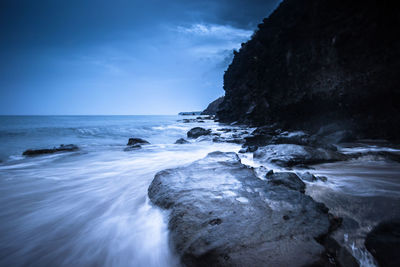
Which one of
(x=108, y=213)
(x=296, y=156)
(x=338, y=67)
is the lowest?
(x=108, y=213)

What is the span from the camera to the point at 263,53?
14016 millimetres

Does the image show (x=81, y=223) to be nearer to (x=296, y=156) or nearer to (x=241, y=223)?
(x=241, y=223)

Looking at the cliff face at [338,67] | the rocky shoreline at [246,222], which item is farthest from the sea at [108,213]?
the cliff face at [338,67]

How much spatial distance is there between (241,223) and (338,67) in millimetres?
10276

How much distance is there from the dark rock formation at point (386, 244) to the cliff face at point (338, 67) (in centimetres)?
794

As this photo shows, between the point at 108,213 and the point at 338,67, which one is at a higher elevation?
the point at 338,67

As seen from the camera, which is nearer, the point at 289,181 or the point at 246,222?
the point at 246,222

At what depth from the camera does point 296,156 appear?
13.3 ft

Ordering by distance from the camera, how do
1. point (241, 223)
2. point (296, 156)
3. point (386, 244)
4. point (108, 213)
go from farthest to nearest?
1. point (296, 156)
2. point (108, 213)
3. point (241, 223)
4. point (386, 244)

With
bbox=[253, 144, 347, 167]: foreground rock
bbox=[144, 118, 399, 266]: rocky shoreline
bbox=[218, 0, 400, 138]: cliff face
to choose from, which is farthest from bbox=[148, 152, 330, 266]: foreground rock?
bbox=[218, 0, 400, 138]: cliff face

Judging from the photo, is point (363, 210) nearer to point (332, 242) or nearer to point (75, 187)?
point (332, 242)

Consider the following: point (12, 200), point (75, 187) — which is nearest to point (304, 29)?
point (75, 187)

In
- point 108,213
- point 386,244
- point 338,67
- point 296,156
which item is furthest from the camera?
point 338,67

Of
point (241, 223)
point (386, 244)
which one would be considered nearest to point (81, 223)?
point (241, 223)
